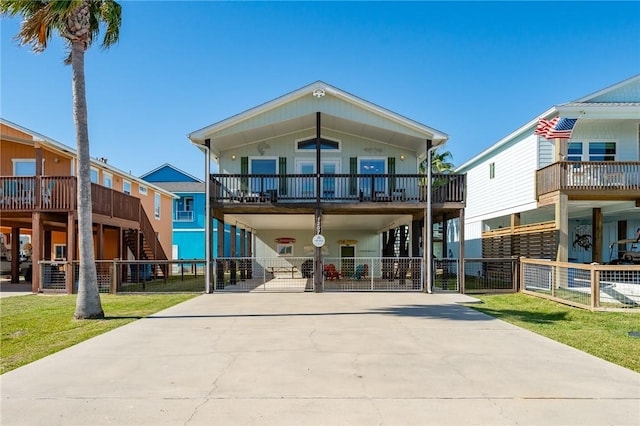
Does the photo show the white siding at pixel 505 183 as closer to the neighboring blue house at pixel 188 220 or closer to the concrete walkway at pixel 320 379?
the concrete walkway at pixel 320 379

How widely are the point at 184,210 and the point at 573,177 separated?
28499 millimetres

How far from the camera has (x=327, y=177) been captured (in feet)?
54.6

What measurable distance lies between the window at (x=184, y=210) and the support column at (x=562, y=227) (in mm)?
27361

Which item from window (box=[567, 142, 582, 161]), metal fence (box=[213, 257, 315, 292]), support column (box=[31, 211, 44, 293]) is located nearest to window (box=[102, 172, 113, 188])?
support column (box=[31, 211, 44, 293])

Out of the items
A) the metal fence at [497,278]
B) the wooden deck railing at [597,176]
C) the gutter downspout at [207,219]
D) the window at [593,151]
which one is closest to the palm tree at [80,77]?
the gutter downspout at [207,219]

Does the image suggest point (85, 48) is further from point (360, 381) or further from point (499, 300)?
point (499, 300)

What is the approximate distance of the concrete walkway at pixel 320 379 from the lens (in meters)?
4.33

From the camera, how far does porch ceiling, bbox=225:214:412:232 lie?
18703 millimetres

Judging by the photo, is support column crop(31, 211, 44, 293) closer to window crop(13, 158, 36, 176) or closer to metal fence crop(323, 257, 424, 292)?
window crop(13, 158, 36, 176)

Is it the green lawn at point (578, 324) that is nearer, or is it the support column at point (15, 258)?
the green lawn at point (578, 324)

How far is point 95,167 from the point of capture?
20.4 m

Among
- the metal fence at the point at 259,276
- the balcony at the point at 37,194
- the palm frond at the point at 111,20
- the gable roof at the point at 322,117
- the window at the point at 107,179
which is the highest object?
the palm frond at the point at 111,20

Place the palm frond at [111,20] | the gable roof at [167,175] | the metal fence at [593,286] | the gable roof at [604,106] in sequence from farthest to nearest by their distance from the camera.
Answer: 1. the gable roof at [167,175]
2. the gable roof at [604,106]
3. the metal fence at [593,286]
4. the palm frond at [111,20]

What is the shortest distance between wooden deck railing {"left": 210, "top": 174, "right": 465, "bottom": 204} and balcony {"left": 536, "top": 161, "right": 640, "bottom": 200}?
3.88 metres
